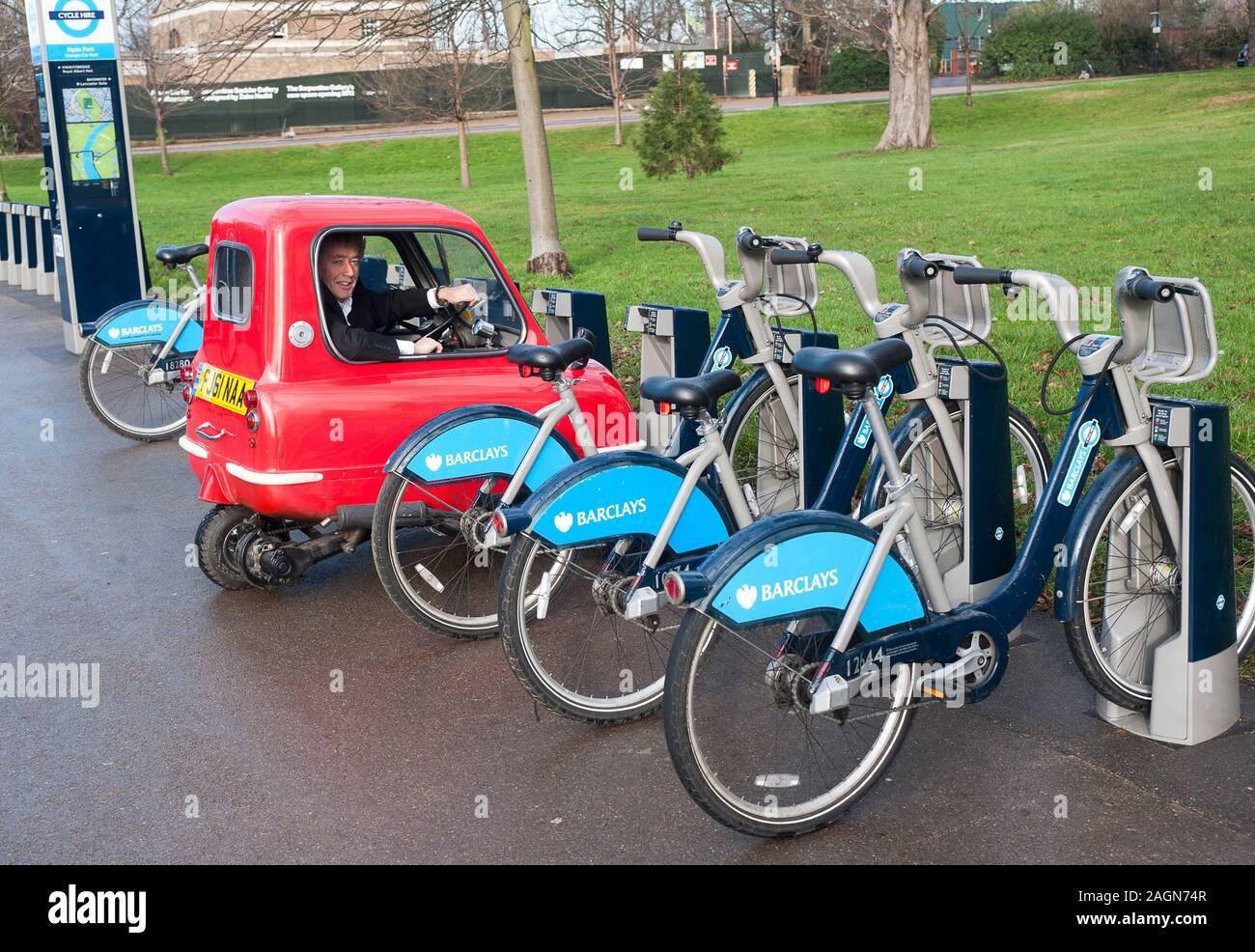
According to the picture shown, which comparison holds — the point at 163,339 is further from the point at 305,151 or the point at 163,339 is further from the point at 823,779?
the point at 305,151

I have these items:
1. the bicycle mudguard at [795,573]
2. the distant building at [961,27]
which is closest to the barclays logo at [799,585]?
the bicycle mudguard at [795,573]

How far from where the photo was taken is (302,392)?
591cm

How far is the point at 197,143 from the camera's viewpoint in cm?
5603

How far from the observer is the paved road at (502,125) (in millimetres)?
51884

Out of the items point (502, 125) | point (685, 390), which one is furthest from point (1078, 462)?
point (502, 125)

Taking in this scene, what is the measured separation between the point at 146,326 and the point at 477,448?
5078mm

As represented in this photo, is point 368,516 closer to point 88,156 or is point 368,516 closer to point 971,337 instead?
point 971,337

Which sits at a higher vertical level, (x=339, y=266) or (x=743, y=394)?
(x=339, y=266)

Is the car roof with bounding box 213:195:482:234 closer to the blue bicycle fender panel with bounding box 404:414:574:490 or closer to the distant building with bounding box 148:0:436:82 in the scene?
the blue bicycle fender panel with bounding box 404:414:574:490

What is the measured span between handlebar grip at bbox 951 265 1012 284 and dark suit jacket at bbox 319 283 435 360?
2734 mm

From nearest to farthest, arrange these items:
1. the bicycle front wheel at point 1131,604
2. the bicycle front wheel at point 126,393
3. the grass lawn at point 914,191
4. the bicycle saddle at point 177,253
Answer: the bicycle front wheel at point 1131,604
the bicycle saddle at point 177,253
the bicycle front wheel at point 126,393
the grass lawn at point 914,191

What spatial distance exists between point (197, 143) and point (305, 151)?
987 centimetres

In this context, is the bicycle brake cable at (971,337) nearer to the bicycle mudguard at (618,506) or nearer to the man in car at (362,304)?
the bicycle mudguard at (618,506)
